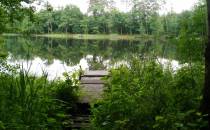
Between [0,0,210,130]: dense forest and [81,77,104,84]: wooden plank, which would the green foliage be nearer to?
[0,0,210,130]: dense forest

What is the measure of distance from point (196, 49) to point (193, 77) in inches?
57.0

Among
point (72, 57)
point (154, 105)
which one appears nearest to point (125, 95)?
point (154, 105)

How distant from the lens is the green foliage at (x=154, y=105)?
4.39 meters

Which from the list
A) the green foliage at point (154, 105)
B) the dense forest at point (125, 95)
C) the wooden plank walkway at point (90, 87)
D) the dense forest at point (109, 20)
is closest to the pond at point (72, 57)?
the dense forest at point (125, 95)

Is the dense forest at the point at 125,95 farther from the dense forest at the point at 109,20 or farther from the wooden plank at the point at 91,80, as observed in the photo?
the dense forest at the point at 109,20

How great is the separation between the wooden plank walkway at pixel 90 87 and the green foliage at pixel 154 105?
1556mm

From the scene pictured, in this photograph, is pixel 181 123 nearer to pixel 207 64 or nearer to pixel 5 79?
Result: pixel 207 64

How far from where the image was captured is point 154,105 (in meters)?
4.84

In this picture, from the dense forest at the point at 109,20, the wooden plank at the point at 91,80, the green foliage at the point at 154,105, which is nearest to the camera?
the green foliage at the point at 154,105

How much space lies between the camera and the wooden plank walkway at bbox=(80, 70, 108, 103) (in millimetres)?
7274

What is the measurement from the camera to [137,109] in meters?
4.82

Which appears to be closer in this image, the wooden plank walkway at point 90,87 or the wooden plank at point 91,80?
the wooden plank walkway at point 90,87

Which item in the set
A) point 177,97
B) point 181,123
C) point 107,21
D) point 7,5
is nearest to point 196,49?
point 177,97

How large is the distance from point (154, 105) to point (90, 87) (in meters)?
3.74
